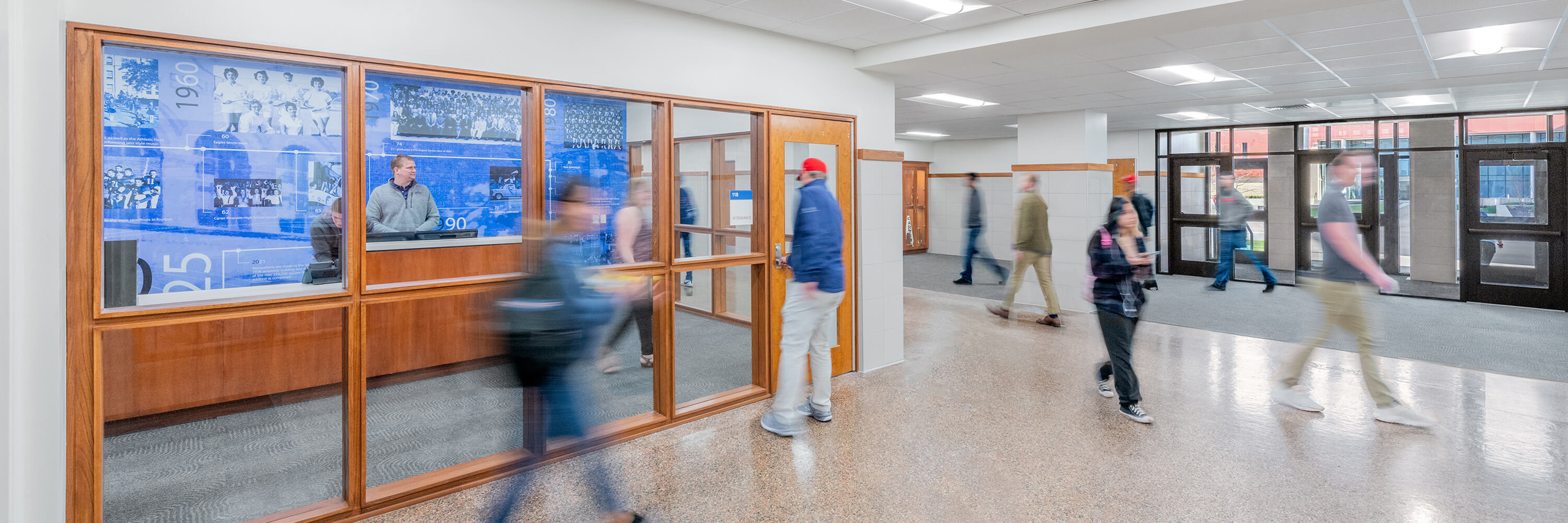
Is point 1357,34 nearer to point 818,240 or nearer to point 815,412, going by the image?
point 818,240

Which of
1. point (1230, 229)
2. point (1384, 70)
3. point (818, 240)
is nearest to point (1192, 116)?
point (1230, 229)

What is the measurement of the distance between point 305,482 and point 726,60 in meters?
3.21

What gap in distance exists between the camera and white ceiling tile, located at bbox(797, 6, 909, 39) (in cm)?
420

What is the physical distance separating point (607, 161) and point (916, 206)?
11428 millimetres

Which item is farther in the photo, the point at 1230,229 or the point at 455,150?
the point at 1230,229

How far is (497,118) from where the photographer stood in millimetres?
4824

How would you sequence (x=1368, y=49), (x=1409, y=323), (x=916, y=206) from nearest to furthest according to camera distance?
(x=1368, y=49) < (x=1409, y=323) < (x=916, y=206)

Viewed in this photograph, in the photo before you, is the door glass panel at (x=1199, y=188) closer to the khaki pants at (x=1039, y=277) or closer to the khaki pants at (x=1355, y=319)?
the khaki pants at (x=1039, y=277)

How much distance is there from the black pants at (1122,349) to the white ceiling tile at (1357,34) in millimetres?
2576

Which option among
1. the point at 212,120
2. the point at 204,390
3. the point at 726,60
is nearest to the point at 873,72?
the point at 726,60

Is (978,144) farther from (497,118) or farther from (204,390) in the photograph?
(204,390)

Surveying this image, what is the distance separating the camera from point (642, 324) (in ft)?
17.2

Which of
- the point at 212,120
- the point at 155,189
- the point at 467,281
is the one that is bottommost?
the point at 467,281

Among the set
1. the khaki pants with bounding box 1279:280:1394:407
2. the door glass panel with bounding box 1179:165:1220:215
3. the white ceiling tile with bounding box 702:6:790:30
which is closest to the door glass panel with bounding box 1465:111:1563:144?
the door glass panel with bounding box 1179:165:1220:215
